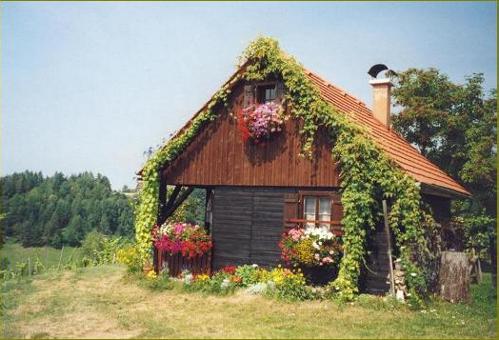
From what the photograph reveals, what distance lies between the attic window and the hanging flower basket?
1.72 ft

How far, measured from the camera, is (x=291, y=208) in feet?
43.7

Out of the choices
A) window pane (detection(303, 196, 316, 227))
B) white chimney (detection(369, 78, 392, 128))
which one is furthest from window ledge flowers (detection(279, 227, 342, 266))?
white chimney (detection(369, 78, 392, 128))

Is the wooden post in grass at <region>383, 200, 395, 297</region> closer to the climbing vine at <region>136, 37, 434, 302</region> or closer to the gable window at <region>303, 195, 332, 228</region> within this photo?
the climbing vine at <region>136, 37, 434, 302</region>

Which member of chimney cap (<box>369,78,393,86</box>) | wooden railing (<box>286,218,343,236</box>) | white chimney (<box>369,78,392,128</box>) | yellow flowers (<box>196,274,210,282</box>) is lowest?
yellow flowers (<box>196,274,210,282</box>)

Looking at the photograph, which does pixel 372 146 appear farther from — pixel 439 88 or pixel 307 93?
pixel 439 88

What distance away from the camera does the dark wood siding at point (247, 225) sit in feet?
44.5

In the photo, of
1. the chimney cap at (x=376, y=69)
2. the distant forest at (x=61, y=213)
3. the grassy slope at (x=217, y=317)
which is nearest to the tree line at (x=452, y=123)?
the chimney cap at (x=376, y=69)

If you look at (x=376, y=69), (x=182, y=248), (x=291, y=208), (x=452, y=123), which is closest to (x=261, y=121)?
(x=291, y=208)

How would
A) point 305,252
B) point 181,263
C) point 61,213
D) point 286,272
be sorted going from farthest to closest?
1. point 61,213
2. point 181,263
3. point 286,272
4. point 305,252

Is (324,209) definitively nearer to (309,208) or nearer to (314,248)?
(309,208)

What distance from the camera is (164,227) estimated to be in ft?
48.9

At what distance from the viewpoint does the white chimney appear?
18156 mm

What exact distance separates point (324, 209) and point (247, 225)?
2581 mm

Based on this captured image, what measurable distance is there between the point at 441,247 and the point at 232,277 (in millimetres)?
6875
